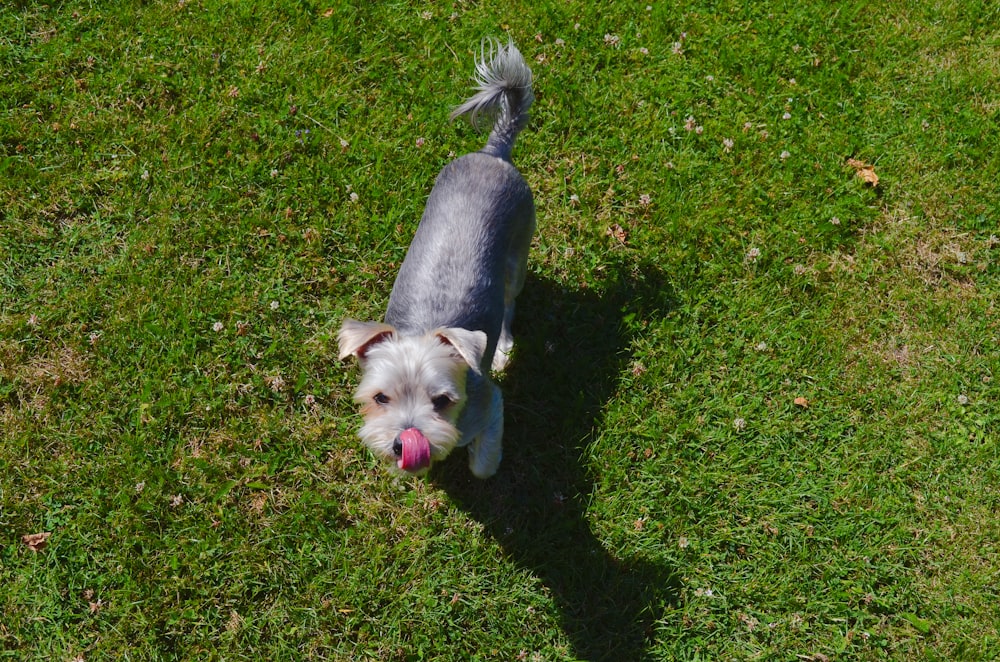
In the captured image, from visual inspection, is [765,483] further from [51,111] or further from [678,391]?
[51,111]

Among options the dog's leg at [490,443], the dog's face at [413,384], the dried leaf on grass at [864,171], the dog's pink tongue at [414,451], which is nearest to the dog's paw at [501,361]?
the dog's leg at [490,443]

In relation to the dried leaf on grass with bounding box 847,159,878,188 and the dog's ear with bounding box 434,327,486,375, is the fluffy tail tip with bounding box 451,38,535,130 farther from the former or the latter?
the dried leaf on grass with bounding box 847,159,878,188

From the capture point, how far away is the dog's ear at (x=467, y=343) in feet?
14.8

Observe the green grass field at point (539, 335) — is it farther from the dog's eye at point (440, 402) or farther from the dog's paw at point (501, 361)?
the dog's eye at point (440, 402)

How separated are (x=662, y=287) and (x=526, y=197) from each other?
1.87 m

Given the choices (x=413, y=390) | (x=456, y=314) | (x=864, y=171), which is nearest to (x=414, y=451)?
(x=413, y=390)

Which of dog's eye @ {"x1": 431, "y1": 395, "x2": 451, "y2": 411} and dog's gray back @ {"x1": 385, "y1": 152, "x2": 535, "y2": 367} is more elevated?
dog's gray back @ {"x1": 385, "y1": 152, "x2": 535, "y2": 367}

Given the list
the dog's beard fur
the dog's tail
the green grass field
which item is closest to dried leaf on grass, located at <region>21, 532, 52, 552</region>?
the green grass field

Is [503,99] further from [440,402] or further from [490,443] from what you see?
[490,443]

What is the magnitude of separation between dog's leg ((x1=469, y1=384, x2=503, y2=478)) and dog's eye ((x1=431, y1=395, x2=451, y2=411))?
24.0 inches

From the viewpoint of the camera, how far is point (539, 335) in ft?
21.2

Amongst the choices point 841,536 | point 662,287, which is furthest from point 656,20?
point 841,536

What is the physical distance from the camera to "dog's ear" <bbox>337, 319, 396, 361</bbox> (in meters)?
4.58

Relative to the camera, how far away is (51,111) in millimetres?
7102
